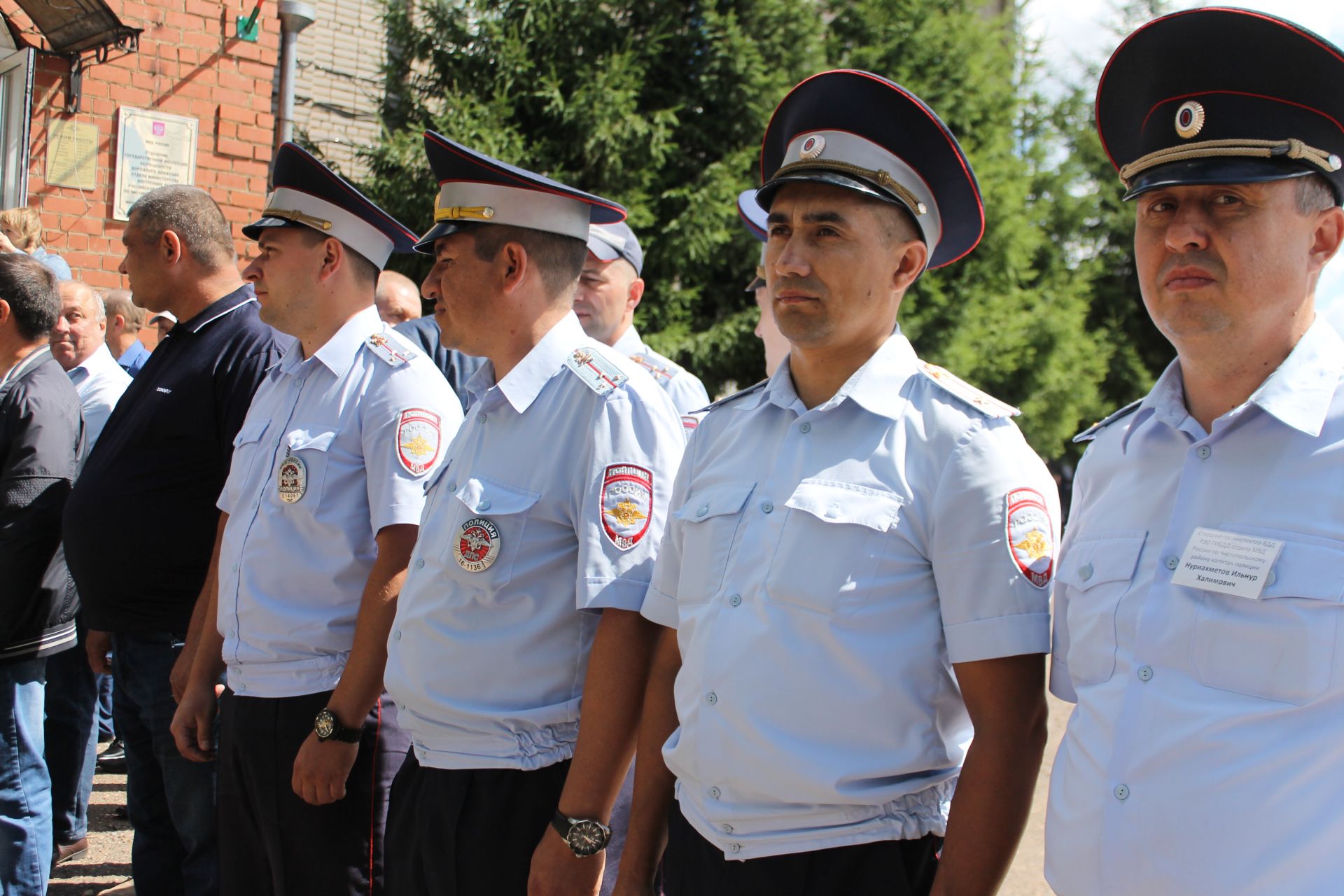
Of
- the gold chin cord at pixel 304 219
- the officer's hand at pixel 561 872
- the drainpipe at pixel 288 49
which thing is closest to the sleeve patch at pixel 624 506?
the officer's hand at pixel 561 872

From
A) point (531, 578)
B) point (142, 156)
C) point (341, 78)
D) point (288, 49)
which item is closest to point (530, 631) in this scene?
point (531, 578)

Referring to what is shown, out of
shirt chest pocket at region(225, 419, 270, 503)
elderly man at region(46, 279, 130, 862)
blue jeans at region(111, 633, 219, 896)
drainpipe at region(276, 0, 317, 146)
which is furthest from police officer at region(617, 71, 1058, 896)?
drainpipe at region(276, 0, 317, 146)

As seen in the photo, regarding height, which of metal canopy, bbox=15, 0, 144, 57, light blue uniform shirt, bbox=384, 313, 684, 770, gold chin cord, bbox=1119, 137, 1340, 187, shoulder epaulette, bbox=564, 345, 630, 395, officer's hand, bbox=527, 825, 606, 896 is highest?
metal canopy, bbox=15, 0, 144, 57

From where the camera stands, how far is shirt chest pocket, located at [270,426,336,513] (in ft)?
9.24

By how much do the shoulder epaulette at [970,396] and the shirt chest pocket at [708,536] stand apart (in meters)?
0.37

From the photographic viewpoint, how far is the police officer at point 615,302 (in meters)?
4.50

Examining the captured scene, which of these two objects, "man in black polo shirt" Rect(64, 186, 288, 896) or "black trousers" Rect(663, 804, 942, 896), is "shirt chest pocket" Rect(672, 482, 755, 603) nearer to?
"black trousers" Rect(663, 804, 942, 896)

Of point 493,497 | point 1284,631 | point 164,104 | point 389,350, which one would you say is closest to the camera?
point 1284,631

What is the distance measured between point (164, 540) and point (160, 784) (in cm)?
79

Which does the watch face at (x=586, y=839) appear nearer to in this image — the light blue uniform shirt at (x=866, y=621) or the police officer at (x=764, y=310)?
the light blue uniform shirt at (x=866, y=621)

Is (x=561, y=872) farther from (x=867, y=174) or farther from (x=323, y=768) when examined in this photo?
(x=867, y=174)

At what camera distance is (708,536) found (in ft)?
6.60

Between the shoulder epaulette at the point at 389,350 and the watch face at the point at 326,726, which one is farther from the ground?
the shoulder epaulette at the point at 389,350

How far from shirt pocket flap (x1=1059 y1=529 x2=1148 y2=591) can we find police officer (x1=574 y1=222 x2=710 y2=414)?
2.81 metres
